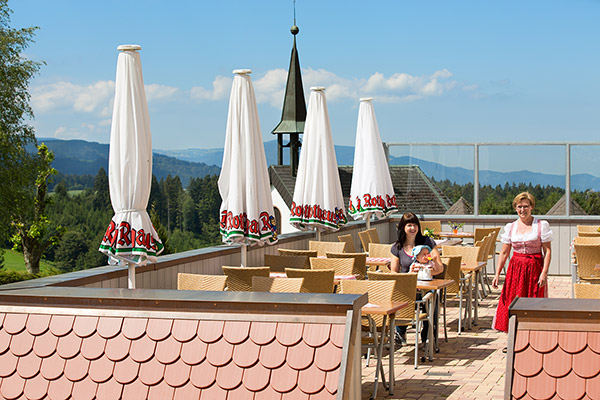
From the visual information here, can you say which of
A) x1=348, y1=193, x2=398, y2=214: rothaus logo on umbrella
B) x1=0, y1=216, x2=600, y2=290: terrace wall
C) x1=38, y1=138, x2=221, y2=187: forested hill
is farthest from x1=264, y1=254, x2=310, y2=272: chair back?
x1=38, y1=138, x2=221, y2=187: forested hill

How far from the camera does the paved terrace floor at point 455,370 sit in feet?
20.5

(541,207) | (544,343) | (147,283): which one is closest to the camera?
(544,343)

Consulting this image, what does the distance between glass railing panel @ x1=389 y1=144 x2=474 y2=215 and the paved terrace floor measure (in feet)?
21.0

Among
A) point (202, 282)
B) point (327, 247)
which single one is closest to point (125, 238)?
point (202, 282)

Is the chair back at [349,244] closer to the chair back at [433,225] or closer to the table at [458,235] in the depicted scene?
the table at [458,235]

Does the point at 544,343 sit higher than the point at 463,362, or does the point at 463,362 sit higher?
the point at 544,343

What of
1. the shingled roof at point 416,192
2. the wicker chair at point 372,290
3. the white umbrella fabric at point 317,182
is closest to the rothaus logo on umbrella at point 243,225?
the wicker chair at point 372,290

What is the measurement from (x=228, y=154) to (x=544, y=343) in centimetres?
535

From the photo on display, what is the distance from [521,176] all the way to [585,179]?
1157 millimetres

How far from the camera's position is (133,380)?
11.9 feet

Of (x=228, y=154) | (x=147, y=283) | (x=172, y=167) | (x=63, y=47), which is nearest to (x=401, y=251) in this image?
(x=228, y=154)

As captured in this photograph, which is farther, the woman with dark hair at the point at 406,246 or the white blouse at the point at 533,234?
the woman with dark hair at the point at 406,246

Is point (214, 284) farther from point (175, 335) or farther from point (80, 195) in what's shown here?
point (80, 195)

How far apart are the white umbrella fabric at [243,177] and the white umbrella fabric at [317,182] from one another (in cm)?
212
